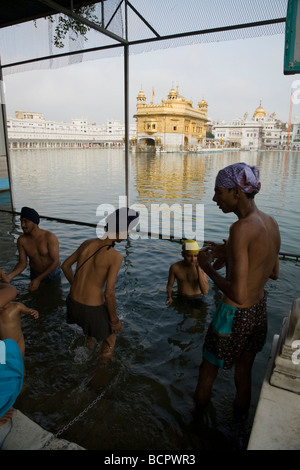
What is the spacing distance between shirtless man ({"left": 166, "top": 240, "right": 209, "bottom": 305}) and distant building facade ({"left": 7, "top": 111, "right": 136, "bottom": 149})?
8980 cm

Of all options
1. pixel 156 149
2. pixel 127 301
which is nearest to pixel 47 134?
pixel 156 149

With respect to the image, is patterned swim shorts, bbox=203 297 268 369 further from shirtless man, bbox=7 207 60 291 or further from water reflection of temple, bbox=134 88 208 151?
water reflection of temple, bbox=134 88 208 151

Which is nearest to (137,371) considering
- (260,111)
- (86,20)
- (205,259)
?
(205,259)

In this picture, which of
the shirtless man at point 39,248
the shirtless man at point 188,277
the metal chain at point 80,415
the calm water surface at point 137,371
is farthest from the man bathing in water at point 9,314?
the shirtless man at point 188,277

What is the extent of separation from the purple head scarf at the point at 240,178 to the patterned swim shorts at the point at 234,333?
88 cm

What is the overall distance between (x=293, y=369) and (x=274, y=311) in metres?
2.86

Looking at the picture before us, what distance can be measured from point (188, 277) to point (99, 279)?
208cm

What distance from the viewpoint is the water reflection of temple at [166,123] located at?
8775cm

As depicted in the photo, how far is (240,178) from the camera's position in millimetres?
2002

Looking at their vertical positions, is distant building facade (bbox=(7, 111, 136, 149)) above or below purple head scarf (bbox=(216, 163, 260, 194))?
above

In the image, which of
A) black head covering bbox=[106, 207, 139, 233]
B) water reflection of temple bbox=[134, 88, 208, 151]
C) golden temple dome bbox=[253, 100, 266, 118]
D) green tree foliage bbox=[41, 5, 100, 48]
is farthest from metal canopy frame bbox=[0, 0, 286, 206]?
golden temple dome bbox=[253, 100, 266, 118]

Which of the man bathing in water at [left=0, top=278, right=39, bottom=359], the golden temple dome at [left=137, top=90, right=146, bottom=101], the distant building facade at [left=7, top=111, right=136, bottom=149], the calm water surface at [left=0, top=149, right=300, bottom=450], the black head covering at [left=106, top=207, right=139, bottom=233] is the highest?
the golden temple dome at [left=137, top=90, right=146, bottom=101]

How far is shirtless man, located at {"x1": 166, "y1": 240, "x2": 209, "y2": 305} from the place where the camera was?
458cm

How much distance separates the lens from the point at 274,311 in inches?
179
